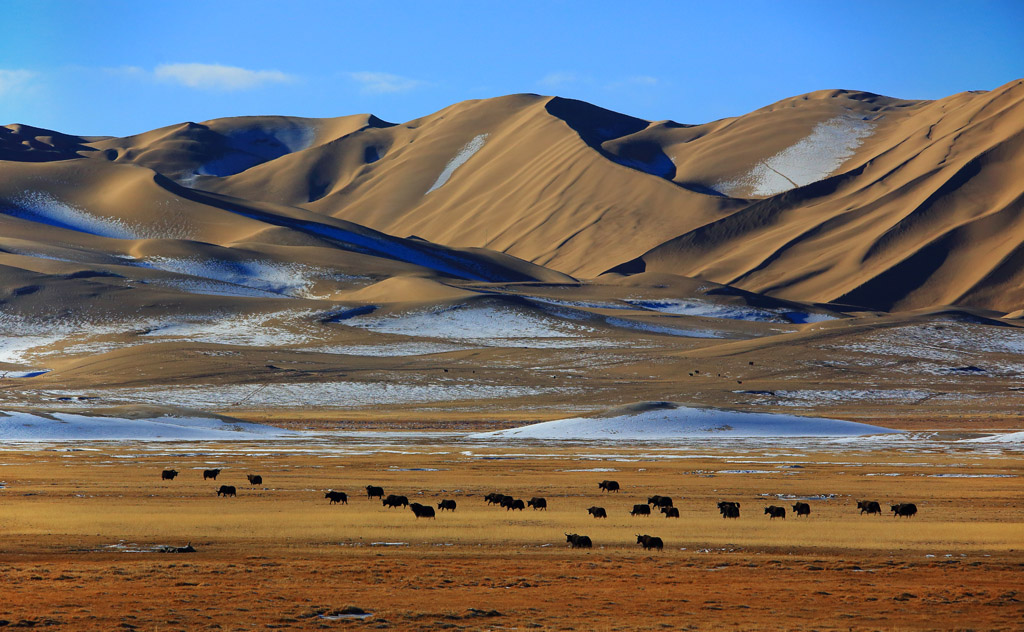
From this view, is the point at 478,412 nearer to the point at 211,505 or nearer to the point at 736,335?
the point at 211,505

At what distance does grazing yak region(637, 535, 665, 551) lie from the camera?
80.3 feet

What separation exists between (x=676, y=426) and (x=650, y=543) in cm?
5085

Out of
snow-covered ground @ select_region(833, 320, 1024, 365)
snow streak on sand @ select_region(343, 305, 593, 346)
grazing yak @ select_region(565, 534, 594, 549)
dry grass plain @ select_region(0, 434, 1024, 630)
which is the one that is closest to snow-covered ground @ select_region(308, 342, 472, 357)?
snow streak on sand @ select_region(343, 305, 593, 346)

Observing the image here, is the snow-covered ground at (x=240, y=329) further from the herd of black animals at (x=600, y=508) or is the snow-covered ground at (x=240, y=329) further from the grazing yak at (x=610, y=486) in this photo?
the herd of black animals at (x=600, y=508)

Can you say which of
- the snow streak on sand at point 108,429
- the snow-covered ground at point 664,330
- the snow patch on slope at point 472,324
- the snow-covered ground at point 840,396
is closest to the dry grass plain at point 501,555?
the snow streak on sand at point 108,429

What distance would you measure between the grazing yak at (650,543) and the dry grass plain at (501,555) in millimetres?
429

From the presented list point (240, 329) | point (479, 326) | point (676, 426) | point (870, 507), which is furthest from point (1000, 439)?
point (240, 329)

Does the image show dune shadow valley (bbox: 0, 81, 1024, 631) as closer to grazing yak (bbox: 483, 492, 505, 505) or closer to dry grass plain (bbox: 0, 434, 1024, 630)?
dry grass plain (bbox: 0, 434, 1024, 630)

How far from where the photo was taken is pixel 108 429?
2830 inches

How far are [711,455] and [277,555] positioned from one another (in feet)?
128

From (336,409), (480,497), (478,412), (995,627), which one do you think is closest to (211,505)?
(480,497)

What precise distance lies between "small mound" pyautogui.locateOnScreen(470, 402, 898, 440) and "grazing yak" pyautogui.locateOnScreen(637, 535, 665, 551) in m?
46.1

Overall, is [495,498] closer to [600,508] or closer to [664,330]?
[600,508]

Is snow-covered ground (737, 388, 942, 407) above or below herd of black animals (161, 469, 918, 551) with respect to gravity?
below
